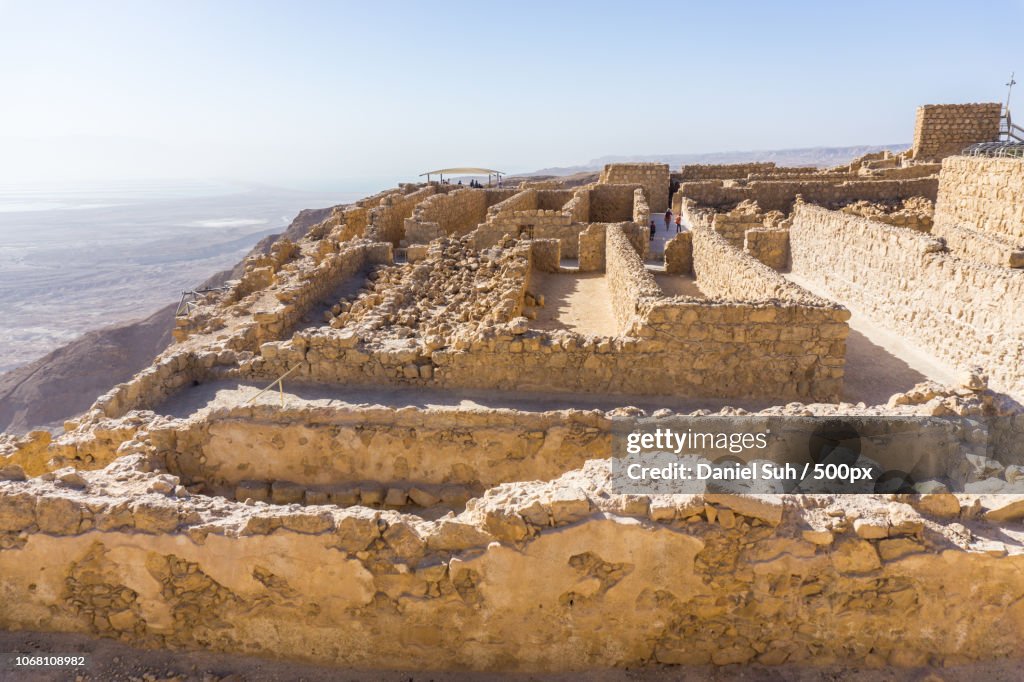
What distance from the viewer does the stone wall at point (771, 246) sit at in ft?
51.0

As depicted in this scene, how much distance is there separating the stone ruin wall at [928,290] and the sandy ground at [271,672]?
4860mm

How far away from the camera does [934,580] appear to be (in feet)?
12.1

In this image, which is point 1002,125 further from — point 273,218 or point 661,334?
point 273,218

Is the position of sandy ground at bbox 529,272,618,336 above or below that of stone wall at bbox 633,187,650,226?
below

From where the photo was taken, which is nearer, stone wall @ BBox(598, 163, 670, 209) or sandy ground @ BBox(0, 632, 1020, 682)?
sandy ground @ BBox(0, 632, 1020, 682)

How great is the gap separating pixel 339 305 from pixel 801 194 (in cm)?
1499

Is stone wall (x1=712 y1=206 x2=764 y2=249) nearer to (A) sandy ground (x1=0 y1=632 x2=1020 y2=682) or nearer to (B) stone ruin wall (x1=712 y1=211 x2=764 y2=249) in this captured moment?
(B) stone ruin wall (x1=712 y1=211 x2=764 y2=249)

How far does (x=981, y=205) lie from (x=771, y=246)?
166 inches

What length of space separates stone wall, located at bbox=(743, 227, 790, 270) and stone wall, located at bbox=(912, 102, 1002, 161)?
13.2m

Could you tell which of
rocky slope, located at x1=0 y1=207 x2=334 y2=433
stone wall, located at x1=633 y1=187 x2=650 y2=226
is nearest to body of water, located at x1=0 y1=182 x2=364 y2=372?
rocky slope, located at x1=0 y1=207 x2=334 y2=433

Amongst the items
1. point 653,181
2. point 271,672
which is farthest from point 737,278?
point 653,181

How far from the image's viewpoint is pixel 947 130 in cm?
2417

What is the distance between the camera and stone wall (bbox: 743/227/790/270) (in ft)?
51.0

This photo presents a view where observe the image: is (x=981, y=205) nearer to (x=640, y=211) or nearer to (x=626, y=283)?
(x=640, y=211)
